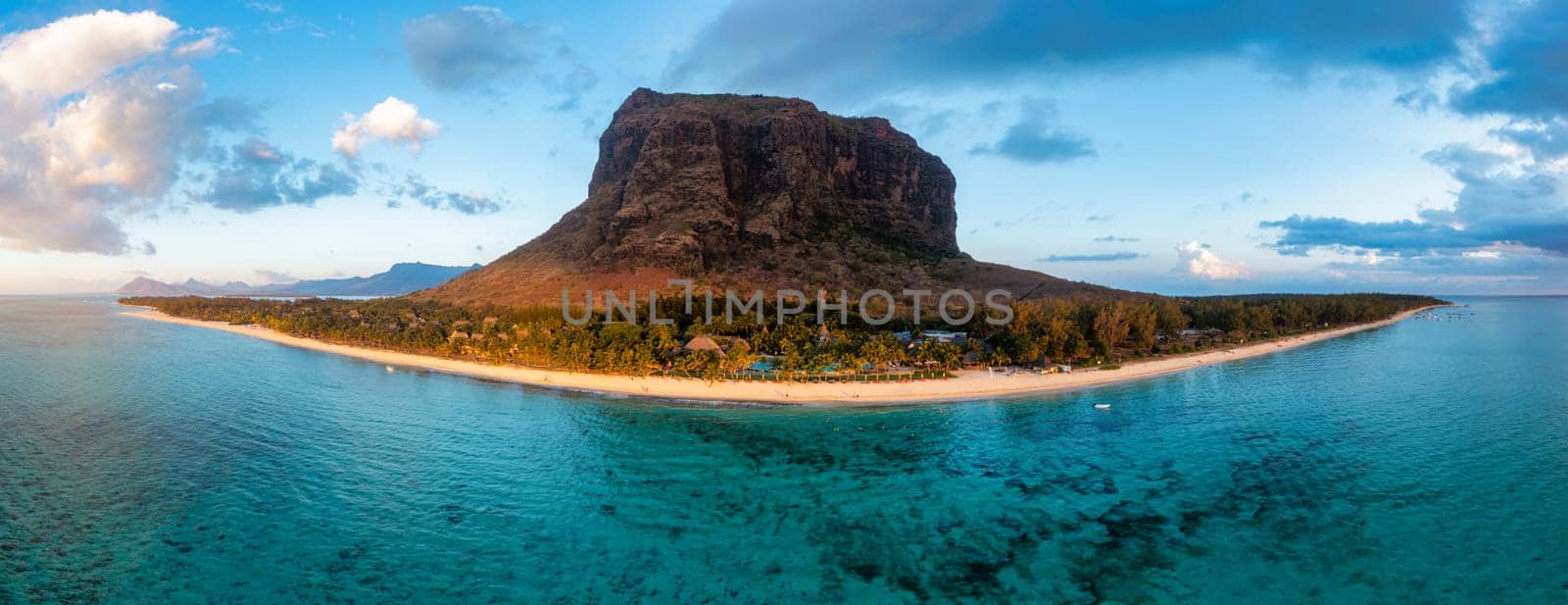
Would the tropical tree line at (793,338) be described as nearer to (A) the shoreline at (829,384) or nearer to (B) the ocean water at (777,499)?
(A) the shoreline at (829,384)

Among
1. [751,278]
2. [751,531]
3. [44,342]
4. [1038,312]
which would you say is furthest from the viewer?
[751,278]

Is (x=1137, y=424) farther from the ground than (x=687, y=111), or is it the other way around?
(x=687, y=111)

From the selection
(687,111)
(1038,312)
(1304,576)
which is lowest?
(1304,576)

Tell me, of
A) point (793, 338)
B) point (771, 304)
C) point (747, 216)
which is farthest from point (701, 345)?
point (747, 216)

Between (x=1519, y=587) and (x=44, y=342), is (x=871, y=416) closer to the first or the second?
(x=1519, y=587)

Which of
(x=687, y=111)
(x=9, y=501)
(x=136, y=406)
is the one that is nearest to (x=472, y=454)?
(x=9, y=501)

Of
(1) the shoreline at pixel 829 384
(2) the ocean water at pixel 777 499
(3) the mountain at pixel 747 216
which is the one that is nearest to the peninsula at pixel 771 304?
(1) the shoreline at pixel 829 384
